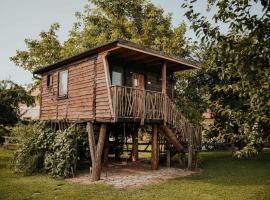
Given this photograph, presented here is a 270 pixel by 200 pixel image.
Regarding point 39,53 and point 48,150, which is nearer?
point 48,150

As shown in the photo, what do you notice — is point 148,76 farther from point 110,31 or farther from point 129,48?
point 110,31

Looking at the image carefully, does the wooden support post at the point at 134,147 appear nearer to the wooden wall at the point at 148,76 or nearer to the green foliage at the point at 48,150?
the wooden wall at the point at 148,76

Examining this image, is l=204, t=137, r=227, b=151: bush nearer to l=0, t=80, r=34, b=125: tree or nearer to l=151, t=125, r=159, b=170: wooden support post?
l=151, t=125, r=159, b=170: wooden support post

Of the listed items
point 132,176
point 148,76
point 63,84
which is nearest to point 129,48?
point 148,76

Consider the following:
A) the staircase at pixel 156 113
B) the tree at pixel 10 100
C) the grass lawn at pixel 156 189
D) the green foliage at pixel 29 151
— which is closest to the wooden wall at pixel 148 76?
the staircase at pixel 156 113

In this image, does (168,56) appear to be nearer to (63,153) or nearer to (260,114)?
(63,153)

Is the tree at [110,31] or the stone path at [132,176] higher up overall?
the tree at [110,31]

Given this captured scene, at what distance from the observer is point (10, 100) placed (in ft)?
75.3

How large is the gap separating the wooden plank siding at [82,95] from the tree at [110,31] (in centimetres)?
1209

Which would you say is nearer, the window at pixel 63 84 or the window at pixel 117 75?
the window at pixel 117 75

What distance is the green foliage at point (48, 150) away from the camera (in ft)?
46.1

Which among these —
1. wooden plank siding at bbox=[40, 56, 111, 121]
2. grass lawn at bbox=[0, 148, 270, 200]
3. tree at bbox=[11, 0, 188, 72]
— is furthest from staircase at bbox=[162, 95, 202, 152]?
tree at bbox=[11, 0, 188, 72]

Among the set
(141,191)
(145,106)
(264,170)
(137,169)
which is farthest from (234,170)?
(141,191)

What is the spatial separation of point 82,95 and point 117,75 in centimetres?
214
